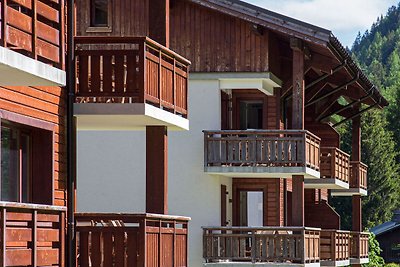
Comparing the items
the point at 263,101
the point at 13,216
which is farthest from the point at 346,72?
the point at 13,216

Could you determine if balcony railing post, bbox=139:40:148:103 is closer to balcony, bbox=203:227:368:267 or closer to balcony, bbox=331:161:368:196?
balcony, bbox=203:227:368:267

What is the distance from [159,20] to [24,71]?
9.41 meters

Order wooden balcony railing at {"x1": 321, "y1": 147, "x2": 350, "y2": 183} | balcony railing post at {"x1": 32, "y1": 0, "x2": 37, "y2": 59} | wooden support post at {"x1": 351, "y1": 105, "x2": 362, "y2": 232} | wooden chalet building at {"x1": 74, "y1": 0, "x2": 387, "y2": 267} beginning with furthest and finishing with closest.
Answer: wooden support post at {"x1": 351, "y1": 105, "x2": 362, "y2": 232} < wooden balcony railing at {"x1": 321, "y1": 147, "x2": 350, "y2": 183} < wooden chalet building at {"x1": 74, "y1": 0, "x2": 387, "y2": 267} < balcony railing post at {"x1": 32, "y1": 0, "x2": 37, "y2": 59}

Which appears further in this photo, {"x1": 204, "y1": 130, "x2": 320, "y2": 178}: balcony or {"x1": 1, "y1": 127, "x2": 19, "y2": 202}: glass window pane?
{"x1": 204, "y1": 130, "x2": 320, "y2": 178}: balcony

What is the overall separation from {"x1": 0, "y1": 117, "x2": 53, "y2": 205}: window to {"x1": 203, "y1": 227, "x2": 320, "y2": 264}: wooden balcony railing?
53.7 ft

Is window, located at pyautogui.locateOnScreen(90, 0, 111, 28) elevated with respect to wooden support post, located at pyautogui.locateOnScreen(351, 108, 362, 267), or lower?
elevated

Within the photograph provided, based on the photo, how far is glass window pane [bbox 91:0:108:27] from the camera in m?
39.2

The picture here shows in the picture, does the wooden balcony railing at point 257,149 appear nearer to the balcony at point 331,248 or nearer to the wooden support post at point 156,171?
the balcony at point 331,248

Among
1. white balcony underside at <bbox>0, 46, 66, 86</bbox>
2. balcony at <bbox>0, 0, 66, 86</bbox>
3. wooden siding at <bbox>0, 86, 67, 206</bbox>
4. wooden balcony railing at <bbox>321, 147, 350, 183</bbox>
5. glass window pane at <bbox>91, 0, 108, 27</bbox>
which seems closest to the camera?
white balcony underside at <bbox>0, 46, 66, 86</bbox>

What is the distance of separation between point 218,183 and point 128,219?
57.1 feet

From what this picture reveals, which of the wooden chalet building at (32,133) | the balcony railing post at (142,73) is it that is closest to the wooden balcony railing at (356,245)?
the balcony railing post at (142,73)

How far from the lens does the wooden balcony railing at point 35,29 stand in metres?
17.3

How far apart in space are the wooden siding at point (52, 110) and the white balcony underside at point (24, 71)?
1.77m

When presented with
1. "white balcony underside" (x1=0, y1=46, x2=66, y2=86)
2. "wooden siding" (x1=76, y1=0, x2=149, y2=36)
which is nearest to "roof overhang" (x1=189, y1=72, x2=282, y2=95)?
"wooden siding" (x1=76, y1=0, x2=149, y2=36)
